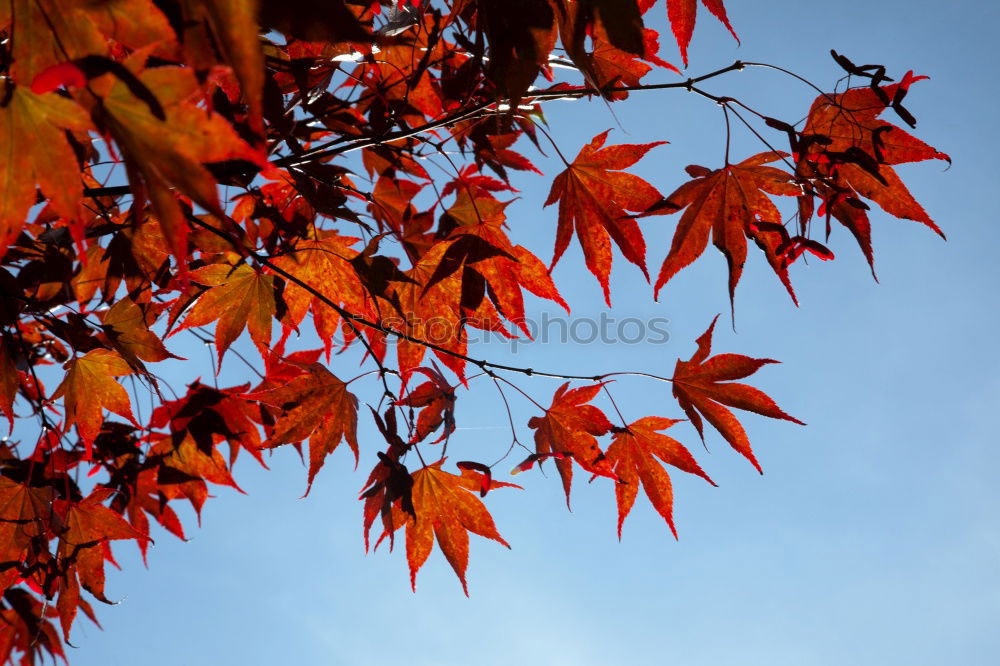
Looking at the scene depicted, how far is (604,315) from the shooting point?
1.46m

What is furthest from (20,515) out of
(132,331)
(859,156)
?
(859,156)

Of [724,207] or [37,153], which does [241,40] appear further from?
[724,207]

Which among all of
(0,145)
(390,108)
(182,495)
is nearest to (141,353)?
(182,495)

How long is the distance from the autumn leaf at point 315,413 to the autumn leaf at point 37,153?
22.9 inches

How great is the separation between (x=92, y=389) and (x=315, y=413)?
0.44 metres

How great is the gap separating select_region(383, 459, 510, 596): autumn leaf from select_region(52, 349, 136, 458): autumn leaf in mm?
531

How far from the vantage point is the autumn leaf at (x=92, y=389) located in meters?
1.15

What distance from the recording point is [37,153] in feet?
1.52

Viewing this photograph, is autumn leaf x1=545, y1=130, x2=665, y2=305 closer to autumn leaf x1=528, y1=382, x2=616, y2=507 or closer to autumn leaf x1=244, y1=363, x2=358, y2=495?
autumn leaf x1=528, y1=382, x2=616, y2=507

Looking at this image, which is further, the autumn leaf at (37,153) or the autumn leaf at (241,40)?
the autumn leaf at (37,153)

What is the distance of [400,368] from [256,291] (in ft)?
0.89

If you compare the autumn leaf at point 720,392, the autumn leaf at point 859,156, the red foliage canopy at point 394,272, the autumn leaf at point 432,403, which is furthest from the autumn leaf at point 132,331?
the autumn leaf at point 859,156

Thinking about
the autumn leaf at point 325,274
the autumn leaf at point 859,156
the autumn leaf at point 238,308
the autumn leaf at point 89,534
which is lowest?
the autumn leaf at point 89,534

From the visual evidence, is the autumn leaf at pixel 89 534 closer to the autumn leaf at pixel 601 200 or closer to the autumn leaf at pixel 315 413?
the autumn leaf at pixel 315 413
